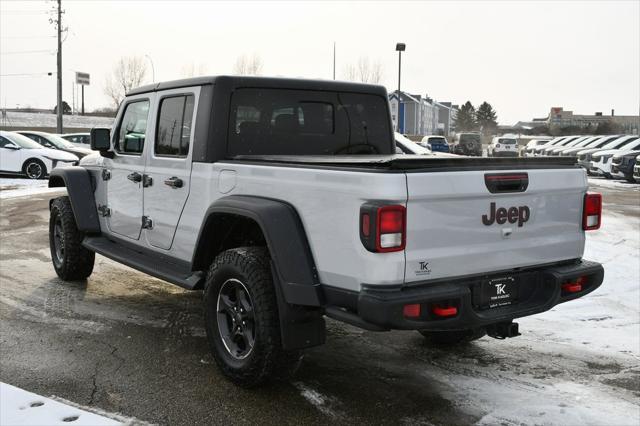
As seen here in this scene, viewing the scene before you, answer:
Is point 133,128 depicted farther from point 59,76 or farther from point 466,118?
point 466,118

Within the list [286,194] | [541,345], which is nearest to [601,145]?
[541,345]

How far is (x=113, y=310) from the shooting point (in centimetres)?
611

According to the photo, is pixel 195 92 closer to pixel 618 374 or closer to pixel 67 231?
pixel 67 231

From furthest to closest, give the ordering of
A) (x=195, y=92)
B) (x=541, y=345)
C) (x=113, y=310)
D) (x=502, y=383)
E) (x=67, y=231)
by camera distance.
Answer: (x=67, y=231)
(x=113, y=310)
(x=541, y=345)
(x=195, y=92)
(x=502, y=383)

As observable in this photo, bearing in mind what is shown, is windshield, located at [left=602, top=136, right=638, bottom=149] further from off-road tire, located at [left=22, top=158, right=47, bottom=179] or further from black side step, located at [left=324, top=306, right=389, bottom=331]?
black side step, located at [left=324, top=306, right=389, bottom=331]

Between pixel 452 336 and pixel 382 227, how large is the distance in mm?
2129

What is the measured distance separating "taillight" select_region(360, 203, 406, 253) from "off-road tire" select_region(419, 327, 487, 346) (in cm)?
194

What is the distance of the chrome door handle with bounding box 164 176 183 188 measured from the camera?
16.0ft

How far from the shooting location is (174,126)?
520 cm

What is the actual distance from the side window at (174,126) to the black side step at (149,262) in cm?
84

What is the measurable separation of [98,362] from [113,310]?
1441mm

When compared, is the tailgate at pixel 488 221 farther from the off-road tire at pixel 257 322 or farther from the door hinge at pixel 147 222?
the door hinge at pixel 147 222

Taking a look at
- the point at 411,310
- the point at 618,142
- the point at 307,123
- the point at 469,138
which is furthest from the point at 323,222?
the point at 469,138

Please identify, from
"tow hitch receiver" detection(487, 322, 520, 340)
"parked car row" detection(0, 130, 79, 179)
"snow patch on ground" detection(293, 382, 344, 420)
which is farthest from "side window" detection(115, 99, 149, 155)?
"parked car row" detection(0, 130, 79, 179)
